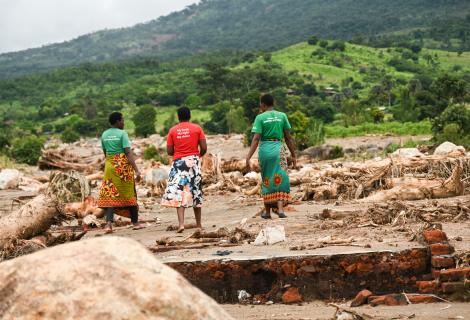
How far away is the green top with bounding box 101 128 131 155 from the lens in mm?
8719

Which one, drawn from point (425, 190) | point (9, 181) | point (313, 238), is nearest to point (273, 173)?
point (313, 238)

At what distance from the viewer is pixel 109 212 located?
885 cm

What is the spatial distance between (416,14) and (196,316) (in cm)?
15951

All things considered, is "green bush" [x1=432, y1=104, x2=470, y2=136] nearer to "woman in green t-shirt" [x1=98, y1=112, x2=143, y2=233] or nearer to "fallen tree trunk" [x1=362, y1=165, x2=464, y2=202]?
"fallen tree trunk" [x1=362, y1=165, x2=464, y2=202]

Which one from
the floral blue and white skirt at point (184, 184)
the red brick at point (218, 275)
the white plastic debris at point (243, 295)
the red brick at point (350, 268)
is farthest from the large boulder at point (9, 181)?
the red brick at point (350, 268)

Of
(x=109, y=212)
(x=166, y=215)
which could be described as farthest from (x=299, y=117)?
(x=109, y=212)

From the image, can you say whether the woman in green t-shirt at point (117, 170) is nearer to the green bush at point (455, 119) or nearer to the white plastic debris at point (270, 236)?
the white plastic debris at point (270, 236)

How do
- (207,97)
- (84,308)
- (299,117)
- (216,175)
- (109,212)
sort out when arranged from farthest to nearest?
(207,97)
(299,117)
(216,175)
(109,212)
(84,308)

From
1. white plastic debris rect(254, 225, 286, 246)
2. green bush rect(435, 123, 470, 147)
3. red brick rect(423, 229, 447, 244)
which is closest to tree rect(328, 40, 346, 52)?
green bush rect(435, 123, 470, 147)

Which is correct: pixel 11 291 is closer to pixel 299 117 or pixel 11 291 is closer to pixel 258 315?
pixel 258 315

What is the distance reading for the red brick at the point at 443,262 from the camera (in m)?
5.27

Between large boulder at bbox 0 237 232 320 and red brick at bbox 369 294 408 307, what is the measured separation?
2342 mm

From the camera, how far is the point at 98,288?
2791 mm

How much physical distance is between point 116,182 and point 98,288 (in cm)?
608
